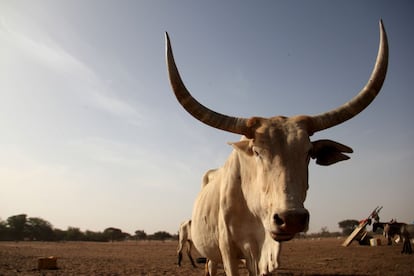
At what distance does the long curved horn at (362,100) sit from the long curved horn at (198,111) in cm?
88

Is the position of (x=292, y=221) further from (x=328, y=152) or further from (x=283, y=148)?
(x=328, y=152)

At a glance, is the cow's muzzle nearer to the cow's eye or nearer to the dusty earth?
the cow's eye

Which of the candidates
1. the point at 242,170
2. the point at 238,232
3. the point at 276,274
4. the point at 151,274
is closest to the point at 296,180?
the point at 242,170

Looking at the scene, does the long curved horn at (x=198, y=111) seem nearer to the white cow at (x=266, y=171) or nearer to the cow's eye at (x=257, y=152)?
the white cow at (x=266, y=171)

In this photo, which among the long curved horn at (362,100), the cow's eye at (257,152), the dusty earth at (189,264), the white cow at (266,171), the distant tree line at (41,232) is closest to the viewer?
the white cow at (266,171)

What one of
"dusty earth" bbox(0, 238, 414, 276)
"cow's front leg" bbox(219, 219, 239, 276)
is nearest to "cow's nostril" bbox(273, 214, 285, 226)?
"cow's front leg" bbox(219, 219, 239, 276)

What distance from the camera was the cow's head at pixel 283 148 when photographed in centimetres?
255

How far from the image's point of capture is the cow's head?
8.36 ft

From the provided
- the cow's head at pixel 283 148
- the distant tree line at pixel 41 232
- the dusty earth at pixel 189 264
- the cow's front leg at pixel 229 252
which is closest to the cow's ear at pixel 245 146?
the cow's head at pixel 283 148

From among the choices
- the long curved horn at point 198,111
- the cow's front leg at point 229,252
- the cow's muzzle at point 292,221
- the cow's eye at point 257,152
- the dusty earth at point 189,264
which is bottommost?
the dusty earth at point 189,264

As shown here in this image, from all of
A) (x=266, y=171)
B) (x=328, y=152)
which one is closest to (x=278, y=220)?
(x=266, y=171)

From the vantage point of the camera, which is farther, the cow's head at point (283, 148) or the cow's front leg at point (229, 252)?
the cow's front leg at point (229, 252)

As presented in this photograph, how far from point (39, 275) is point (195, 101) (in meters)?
10.0

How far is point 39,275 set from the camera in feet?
32.7
